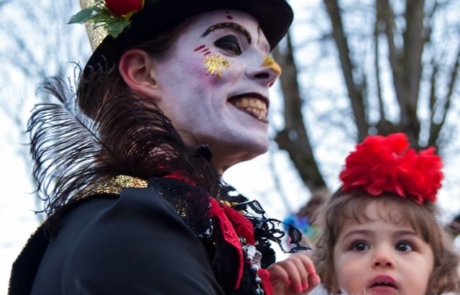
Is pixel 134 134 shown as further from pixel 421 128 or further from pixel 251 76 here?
pixel 421 128

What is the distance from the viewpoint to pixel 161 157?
2559 mm

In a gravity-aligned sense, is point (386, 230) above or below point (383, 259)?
above

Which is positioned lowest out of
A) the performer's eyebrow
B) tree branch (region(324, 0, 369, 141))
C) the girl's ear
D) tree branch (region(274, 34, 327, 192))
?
the girl's ear

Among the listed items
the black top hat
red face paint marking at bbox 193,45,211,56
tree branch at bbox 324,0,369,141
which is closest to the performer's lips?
red face paint marking at bbox 193,45,211,56

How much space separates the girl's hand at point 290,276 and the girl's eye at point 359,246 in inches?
52.8

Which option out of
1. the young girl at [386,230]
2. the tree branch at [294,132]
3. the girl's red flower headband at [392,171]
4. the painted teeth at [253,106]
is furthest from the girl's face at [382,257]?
the tree branch at [294,132]

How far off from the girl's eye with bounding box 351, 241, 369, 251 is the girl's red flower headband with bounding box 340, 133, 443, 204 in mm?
221

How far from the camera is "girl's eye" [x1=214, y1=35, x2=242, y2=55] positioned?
2.99m

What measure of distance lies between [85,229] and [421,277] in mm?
2038

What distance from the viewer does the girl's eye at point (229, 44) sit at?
2.99m

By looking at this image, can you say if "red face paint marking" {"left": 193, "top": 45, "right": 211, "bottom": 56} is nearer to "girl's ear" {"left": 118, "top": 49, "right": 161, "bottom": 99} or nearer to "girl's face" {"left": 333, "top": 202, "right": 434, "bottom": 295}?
"girl's ear" {"left": 118, "top": 49, "right": 161, "bottom": 99}

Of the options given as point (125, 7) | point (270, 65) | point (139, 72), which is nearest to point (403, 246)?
point (270, 65)

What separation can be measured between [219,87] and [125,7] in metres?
0.37

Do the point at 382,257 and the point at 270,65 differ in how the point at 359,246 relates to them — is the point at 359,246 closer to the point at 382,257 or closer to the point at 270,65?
the point at 382,257
